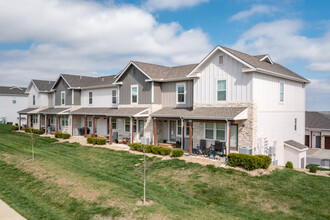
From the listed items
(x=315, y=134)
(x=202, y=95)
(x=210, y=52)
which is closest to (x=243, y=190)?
(x=202, y=95)

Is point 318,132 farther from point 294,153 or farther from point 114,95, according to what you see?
point 114,95

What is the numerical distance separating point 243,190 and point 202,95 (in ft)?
29.5

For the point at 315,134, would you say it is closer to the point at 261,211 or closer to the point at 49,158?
the point at 261,211

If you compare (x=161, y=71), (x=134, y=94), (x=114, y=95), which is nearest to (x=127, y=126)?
(x=134, y=94)

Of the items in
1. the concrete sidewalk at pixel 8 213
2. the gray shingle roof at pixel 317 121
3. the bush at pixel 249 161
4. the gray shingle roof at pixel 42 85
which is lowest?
the concrete sidewalk at pixel 8 213

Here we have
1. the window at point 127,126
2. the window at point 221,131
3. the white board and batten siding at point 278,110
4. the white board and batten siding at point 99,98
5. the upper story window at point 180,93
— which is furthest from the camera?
the white board and batten siding at point 99,98

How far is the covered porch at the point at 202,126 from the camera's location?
1634 centimetres

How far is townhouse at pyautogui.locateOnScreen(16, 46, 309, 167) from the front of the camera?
16812mm

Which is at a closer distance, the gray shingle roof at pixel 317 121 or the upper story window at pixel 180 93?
the upper story window at pixel 180 93

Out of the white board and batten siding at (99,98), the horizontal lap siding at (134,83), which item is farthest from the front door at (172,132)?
the white board and batten siding at (99,98)

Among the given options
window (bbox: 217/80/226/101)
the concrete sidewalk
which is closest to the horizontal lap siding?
window (bbox: 217/80/226/101)

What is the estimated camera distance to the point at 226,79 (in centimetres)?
1777

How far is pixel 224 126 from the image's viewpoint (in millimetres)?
17750

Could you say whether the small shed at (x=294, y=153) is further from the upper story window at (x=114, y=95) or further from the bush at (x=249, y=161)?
the upper story window at (x=114, y=95)
